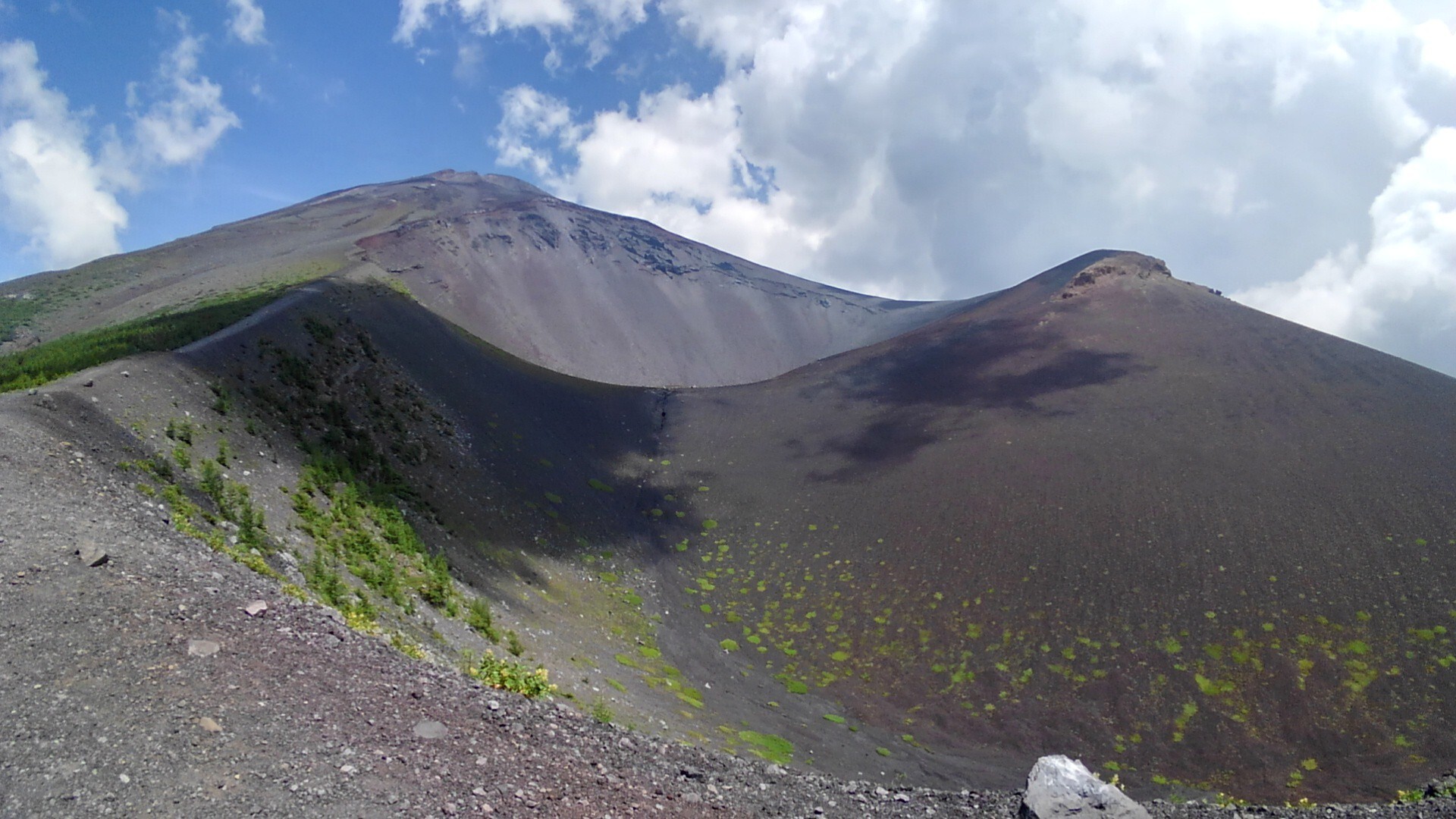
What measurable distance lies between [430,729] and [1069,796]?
6.07 metres

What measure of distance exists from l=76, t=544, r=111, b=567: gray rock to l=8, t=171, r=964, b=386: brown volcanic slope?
132ft

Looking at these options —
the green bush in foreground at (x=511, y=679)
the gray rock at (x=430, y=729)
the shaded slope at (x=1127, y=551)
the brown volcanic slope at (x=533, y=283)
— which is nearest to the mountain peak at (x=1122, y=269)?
the shaded slope at (x=1127, y=551)

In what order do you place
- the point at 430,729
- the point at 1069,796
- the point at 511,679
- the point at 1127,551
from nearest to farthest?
the point at 430,729 → the point at 1069,796 → the point at 511,679 → the point at 1127,551

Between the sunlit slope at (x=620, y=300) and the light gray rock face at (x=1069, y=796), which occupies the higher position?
the sunlit slope at (x=620, y=300)

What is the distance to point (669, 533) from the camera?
1141 inches

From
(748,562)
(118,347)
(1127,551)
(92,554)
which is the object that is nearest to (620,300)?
(748,562)

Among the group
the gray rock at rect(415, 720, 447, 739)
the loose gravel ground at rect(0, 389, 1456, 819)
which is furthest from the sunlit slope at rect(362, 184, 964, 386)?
the gray rock at rect(415, 720, 447, 739)

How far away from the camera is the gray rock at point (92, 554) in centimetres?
802

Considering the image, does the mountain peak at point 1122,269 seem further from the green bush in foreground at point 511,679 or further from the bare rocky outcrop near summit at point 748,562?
the green bush in foreground at point 511,679

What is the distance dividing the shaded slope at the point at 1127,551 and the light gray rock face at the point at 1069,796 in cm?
1061

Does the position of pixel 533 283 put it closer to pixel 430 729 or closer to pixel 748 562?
pixel 748 562

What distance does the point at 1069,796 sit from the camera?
7.25m

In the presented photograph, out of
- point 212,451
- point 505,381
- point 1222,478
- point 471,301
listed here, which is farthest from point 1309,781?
point 471,301

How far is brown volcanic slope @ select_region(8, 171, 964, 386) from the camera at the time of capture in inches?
1914
